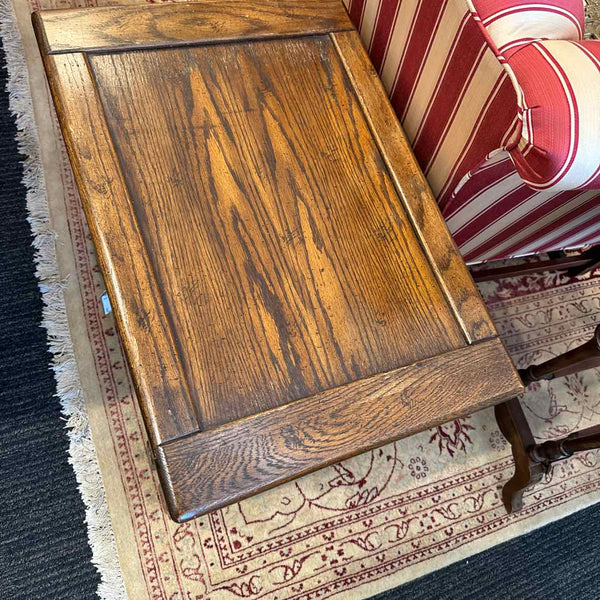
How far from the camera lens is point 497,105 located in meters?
0.61

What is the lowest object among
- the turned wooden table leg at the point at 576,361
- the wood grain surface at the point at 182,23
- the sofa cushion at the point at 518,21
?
the turned wooden table leg at the point at 576,361

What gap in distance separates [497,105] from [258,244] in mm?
315

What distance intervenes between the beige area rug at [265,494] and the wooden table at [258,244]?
1.44 ft

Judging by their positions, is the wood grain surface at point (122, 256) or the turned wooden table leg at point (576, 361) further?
the turned wooden table leg at point (576, 361)

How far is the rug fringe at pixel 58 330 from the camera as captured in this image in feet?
2.89

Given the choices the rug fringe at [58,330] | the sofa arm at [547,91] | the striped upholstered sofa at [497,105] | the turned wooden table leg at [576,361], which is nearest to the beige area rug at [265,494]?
the rug fringe at [58,330]

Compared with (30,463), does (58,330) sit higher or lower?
higher

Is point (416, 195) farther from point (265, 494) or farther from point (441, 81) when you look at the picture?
point (265, 494)

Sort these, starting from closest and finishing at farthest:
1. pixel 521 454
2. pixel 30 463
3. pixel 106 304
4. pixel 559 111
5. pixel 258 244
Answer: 1. pixel 559 111
2. pixel 258 244
3. pixel 106 304
4. pixel 30 463
5. pixel 521 454

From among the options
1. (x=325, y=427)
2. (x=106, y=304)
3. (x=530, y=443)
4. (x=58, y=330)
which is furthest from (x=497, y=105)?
(x=58, y=330)

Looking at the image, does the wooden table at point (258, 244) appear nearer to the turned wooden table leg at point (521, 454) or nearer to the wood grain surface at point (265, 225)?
the wood grain surface at point (265, 225)

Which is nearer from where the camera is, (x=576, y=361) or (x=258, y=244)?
(x=258, y=244)

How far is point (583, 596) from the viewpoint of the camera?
41.3 inches

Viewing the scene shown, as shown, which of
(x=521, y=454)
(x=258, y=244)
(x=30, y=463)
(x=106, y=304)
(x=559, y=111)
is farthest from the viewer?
(x=521, y=454)
